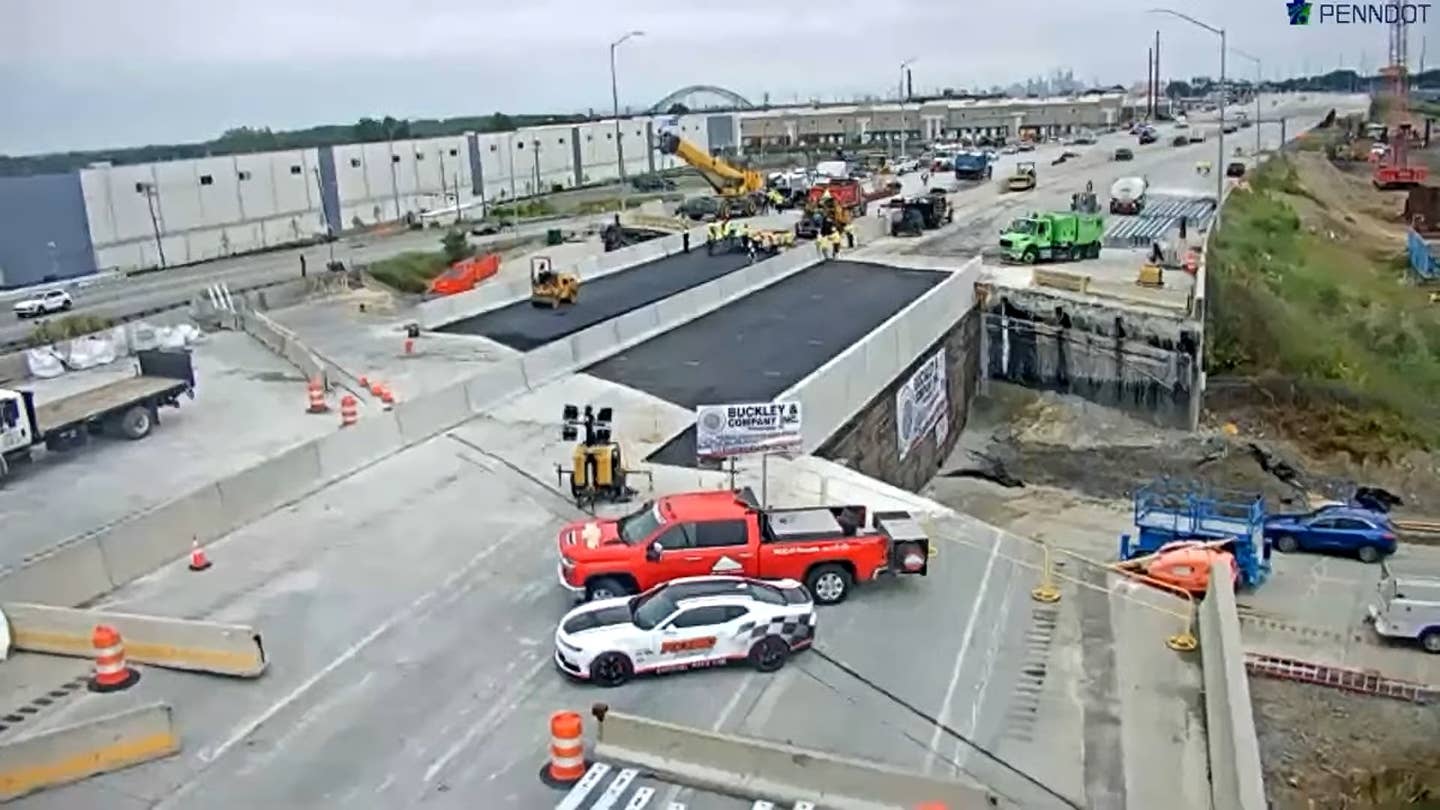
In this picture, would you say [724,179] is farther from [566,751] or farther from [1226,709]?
[566,751]

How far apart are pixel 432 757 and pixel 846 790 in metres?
4.40

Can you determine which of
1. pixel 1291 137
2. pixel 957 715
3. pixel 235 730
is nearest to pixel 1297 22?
pixel 957 715

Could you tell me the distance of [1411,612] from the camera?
20719 millimetres

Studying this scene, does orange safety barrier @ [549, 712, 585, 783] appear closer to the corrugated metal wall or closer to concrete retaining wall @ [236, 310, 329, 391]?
concrete retaining wall @ [236, 310, 329, 391]

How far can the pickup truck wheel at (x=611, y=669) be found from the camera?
14281 millimetres

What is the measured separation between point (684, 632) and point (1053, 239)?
124ft

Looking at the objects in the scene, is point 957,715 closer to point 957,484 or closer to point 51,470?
point 51,470

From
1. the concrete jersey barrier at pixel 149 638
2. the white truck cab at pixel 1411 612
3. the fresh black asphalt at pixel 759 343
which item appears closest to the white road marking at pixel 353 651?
the concrete jersey barrier at pixel 149 638

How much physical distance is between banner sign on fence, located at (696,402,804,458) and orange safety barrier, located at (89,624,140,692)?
8516 mm

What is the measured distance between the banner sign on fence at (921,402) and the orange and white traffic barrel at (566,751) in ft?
63.3

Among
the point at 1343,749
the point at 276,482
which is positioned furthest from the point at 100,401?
the point at 1343,749

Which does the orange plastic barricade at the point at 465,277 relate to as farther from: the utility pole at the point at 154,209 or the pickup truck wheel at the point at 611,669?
the pickup truck wheel at the point at 611,669

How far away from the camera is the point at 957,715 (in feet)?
44.9

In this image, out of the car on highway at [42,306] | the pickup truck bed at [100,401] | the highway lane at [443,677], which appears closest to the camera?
the highway lane at [443,677]
